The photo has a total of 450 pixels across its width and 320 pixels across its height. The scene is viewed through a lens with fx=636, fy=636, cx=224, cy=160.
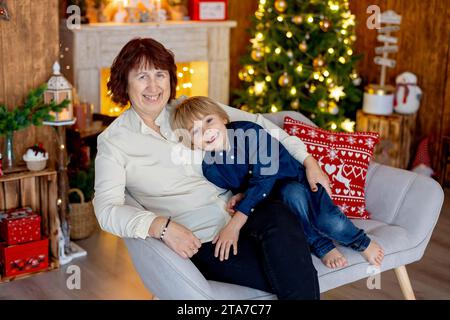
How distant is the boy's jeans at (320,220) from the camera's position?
2.19 m

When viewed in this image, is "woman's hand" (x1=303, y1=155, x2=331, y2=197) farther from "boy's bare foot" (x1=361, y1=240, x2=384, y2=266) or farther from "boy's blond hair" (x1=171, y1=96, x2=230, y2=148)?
"boy's blond hair" (x1=171, y1=96, x2=230, y2=148)

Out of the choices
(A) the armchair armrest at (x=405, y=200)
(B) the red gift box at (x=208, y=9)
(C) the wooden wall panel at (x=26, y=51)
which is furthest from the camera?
(B) the red gift box at (x=208, y=9)

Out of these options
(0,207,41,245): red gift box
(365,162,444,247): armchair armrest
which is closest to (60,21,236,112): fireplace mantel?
(0,207,41,245): red gift box

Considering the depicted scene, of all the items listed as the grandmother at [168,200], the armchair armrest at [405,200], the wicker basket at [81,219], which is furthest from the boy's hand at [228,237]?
the wicker basket at [81,219]

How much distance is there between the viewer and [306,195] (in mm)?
2211

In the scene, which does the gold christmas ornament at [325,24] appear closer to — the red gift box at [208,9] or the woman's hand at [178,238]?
the red gift box at [208,9]

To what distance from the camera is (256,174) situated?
2.20m

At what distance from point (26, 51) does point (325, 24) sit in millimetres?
2169

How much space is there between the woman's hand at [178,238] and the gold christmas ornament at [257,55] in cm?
282

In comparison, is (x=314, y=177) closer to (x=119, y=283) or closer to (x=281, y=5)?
(x=119, y=283)

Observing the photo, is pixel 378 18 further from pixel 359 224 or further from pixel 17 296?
pixel 17 296

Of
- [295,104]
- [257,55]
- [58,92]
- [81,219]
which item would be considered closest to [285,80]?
[295,104]
